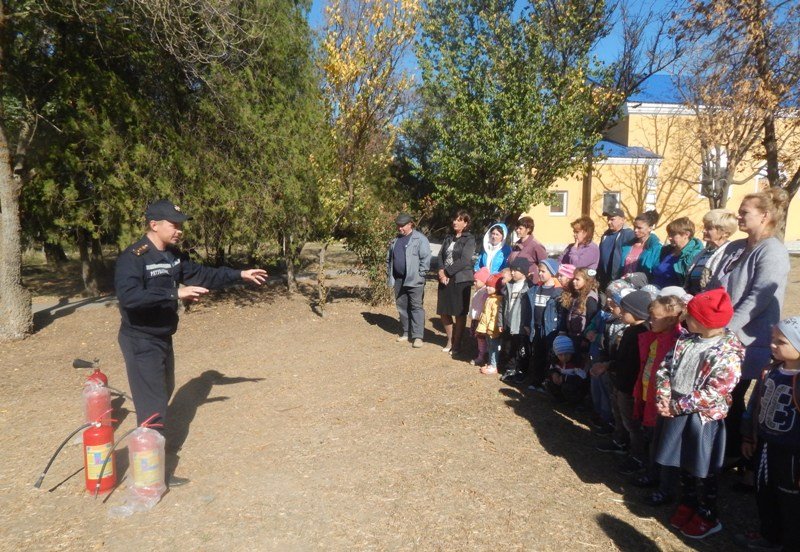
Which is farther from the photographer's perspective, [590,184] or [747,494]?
[590,184]

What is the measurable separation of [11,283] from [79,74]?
355cm

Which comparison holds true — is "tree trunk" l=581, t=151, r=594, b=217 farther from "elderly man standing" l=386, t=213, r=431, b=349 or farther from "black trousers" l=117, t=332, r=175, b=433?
"black trousers" l=117, t=332, r=175, b=433

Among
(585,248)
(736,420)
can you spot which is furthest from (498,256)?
(736,420)

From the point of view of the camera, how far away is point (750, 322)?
4.16 m

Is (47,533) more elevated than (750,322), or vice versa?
(750,322)

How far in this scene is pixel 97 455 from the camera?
4.12 metres

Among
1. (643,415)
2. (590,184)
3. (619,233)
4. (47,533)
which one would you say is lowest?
(47,533)

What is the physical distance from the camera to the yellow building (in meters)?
21.9

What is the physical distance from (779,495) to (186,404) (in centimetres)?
520

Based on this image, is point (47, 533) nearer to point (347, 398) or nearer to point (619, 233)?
point (347, 398)

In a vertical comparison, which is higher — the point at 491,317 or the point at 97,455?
the point at 491,317

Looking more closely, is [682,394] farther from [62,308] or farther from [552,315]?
[62,308]

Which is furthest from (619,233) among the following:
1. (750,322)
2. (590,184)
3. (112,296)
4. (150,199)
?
(590,184)

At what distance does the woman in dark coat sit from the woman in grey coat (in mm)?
3741
